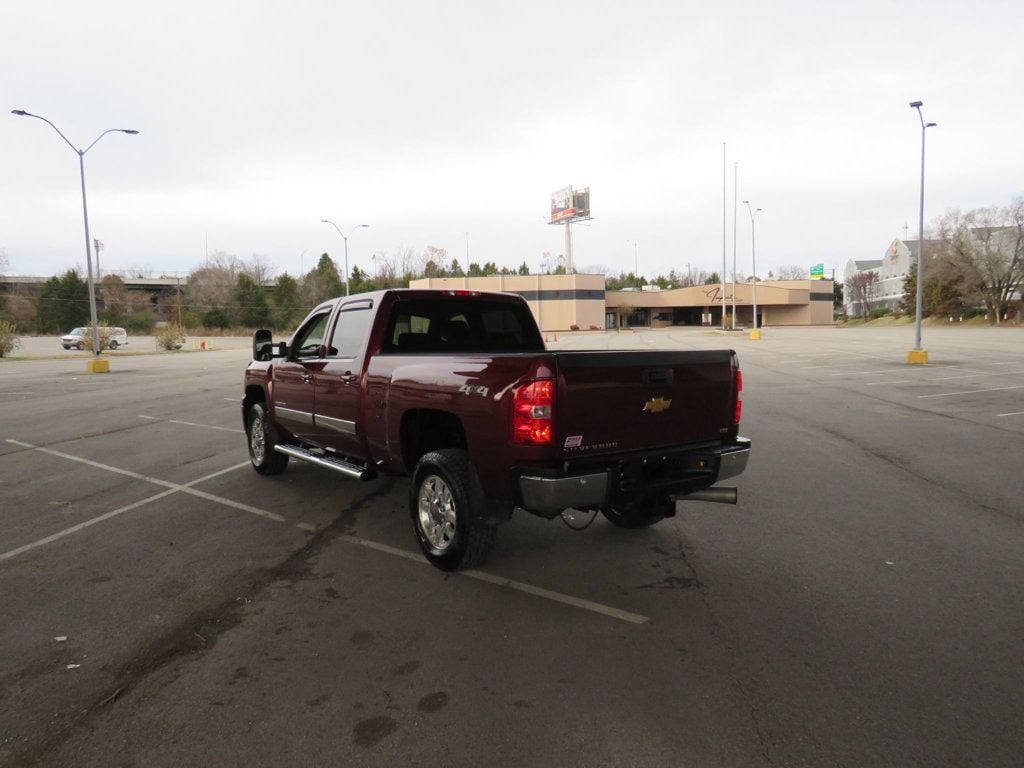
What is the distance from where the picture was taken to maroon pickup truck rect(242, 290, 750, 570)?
13.3 ft

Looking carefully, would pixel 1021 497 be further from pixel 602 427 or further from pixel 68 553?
pixel 68 553

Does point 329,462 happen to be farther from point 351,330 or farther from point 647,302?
point 647,302

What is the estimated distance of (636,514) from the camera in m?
5.60

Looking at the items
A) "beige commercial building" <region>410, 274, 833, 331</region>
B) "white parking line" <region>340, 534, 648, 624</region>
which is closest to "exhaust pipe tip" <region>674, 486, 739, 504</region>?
"white parking line" <region>340, 534, 648, 624</region>

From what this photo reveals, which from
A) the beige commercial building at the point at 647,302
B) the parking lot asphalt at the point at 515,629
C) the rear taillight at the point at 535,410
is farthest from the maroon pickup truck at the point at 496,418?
the beige commercial building at the point at 647,302

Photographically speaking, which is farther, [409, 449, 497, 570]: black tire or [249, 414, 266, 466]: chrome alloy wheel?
[249, 414, 266, 466]: chrome alloy wheel

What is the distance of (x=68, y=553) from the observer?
5.32m

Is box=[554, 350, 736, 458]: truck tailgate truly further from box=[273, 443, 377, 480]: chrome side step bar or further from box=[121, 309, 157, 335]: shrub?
box=[121, 309, 157, 335]: shrub

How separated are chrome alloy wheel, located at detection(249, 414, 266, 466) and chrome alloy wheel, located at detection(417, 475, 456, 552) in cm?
361

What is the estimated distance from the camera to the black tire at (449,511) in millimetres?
4477

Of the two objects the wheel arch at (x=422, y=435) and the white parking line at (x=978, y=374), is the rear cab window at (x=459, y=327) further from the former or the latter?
the white parking line at (x=978, y=374)

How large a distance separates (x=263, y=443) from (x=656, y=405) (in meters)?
5.12

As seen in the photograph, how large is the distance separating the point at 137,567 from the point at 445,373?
8.82 ft

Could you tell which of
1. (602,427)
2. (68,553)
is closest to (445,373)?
(602,427)
